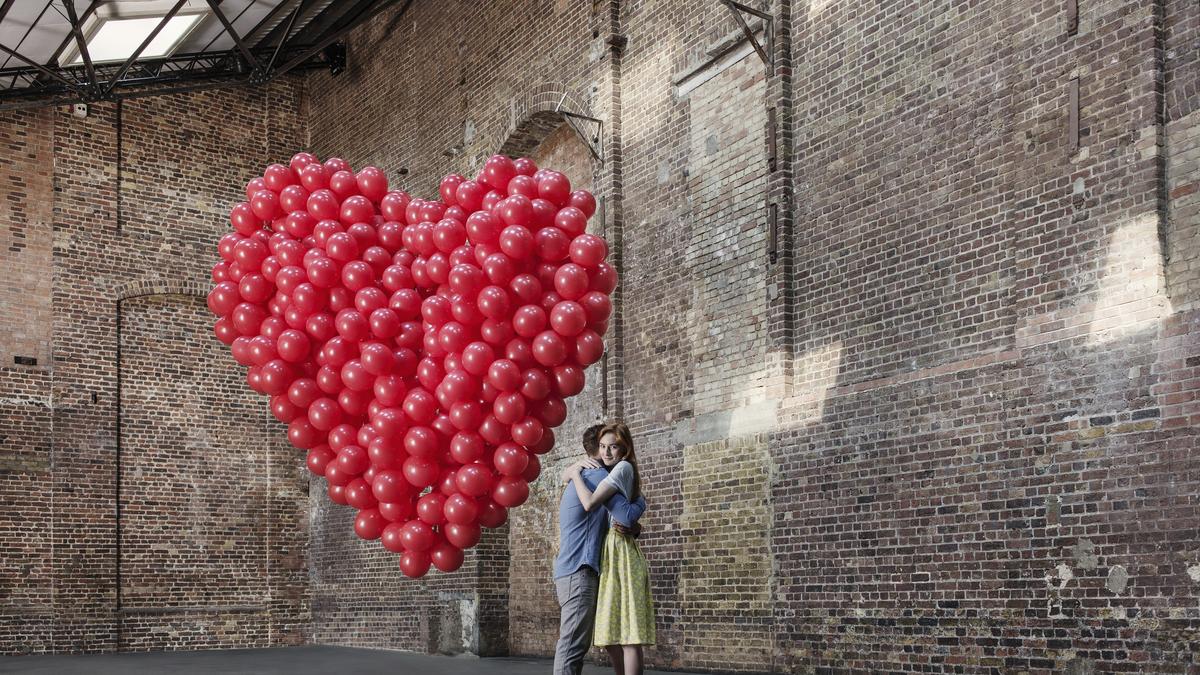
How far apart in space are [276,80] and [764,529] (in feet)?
32.4

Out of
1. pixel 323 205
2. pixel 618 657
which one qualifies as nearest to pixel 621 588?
pixel 618 657

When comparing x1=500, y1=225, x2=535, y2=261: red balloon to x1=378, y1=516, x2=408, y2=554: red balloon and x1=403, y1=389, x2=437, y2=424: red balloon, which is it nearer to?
x1=403, y1=389, x2=437, y2=424: red balloon

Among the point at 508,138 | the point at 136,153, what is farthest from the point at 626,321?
the point at 136,153

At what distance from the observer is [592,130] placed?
34.3 feet

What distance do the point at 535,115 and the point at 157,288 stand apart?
17.9 feet

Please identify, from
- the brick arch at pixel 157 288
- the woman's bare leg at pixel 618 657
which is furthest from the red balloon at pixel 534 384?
the brick arch at pixel 157 288

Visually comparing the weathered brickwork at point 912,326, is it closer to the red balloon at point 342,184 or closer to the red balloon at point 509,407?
the red balloon at point 509,407

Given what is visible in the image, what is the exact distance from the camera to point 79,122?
13.9 meters

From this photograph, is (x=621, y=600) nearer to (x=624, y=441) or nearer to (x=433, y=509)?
(x=624, y=441)

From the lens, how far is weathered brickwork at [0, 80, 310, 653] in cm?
1306

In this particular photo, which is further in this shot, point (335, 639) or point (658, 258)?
point (335, 639)

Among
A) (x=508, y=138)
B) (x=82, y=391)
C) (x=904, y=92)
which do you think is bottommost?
(x=82, y=391)

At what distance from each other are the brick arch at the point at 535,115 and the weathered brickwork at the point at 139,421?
4728 mm

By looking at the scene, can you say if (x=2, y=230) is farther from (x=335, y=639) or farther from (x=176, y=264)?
(x=335, y=639)
